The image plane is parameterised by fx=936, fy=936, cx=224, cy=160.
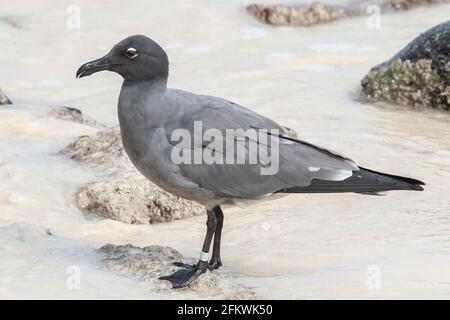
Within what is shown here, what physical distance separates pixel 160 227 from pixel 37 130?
2.38 meters

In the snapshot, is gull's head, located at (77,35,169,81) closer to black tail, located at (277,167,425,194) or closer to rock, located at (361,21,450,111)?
black tail, located at (277,167,425,194)

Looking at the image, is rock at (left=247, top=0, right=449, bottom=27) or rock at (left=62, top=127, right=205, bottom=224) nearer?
rock at (left=62, top=127, right=205, bottom=224)

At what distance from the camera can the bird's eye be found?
5.74 meters

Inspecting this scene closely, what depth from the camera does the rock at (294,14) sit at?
14406 millimetres

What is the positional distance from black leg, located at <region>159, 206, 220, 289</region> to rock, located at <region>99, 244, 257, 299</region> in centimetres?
4

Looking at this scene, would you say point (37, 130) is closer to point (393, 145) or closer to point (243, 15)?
point (393, 145)

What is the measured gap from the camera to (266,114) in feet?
33.0

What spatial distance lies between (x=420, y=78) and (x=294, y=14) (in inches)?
161

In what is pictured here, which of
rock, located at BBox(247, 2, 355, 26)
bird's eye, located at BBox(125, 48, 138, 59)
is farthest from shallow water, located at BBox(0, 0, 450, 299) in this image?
bird's eye, located at BBox(125, 48, 138, 59)

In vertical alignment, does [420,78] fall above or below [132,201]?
above

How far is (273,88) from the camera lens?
1123 centimetres

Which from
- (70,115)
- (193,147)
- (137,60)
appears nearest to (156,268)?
(193,147)

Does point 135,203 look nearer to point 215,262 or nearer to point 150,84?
point 215,262

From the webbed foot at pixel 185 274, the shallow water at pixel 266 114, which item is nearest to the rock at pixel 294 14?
the shallow water at pixel 266 114
